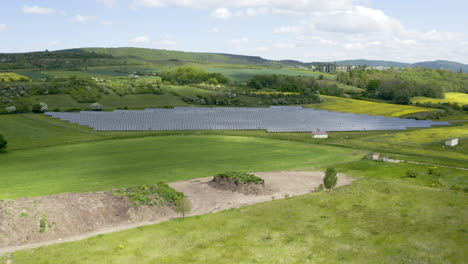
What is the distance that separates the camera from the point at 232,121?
362 feet

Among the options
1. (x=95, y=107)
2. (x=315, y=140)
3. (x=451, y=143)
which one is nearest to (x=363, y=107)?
(x=451, y=143)

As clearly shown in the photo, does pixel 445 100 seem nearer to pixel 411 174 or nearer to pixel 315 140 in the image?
pixel 315 140

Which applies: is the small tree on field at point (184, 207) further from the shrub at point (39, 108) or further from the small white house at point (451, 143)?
the shrub at point (39, 108)

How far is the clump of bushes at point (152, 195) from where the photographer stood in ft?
129

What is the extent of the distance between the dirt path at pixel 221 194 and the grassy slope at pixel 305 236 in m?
2.30

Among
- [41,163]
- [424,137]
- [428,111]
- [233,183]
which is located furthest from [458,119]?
[41,163]

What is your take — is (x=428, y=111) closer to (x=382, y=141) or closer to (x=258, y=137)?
(x=382, y=141)

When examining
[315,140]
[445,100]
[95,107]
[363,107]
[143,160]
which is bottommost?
[315,140]

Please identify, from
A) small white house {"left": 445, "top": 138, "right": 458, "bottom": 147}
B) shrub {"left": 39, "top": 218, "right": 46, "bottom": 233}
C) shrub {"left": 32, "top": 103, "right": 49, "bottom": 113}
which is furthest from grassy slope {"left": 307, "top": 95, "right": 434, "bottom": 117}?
shrub {"left": 39, "top": 218, "right": 46, "bottom": 233}

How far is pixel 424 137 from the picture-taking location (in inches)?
3792

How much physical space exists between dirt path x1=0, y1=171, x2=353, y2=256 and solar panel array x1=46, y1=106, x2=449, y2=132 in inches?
1840

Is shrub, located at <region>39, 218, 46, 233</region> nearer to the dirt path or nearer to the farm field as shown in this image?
the dirt path

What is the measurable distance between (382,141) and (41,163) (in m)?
69.3

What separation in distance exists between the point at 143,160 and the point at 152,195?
21.5 metres
